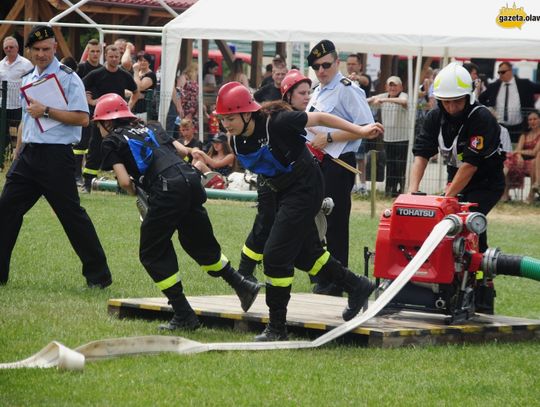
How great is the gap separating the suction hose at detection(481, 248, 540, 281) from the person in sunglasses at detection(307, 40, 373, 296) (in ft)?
7.53

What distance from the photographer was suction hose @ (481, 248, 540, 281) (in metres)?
8.13

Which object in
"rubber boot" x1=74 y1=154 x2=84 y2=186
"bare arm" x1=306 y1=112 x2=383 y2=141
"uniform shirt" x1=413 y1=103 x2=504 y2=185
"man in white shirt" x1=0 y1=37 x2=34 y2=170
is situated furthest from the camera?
"man in white shirt" x1=0 y1=37 x2=34 y2=170

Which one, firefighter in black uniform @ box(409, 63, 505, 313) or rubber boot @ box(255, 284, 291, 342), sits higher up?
firefighter in black uniform @ box(409, 63, 505, 313)

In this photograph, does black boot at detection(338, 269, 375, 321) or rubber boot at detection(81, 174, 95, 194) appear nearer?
black boot at detection(338, 269, 375, 321)

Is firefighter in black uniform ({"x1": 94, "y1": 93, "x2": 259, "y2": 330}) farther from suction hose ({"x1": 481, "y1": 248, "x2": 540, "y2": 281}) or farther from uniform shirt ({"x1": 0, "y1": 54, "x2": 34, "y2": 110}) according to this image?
uniform shirt ({"x1": 0, "y1": 54, "x2": 34, "y2": 110})

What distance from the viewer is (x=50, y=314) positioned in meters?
8.88

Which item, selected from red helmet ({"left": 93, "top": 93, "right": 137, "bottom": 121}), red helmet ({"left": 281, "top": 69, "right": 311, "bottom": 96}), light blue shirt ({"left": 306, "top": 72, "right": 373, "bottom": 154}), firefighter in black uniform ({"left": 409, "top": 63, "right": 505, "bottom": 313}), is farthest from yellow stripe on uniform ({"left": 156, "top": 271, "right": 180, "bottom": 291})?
red helmet ({"left": 281, "top": 69, "right": 311, "bottom": 96})

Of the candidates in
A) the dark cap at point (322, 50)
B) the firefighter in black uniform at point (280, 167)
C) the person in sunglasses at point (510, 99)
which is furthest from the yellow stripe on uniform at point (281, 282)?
the person in sunglasses at point (510, 99)

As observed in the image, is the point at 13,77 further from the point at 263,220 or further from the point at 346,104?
the point at 263,220

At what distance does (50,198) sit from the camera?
10.2 meters

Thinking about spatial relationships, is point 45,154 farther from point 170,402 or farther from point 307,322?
point 170,402

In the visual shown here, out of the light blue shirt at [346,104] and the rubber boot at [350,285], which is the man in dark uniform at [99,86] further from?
the rubber boot at [350,285]

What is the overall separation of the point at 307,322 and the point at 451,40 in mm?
10960

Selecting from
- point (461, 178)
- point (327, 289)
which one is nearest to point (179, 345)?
point (461, 178)
